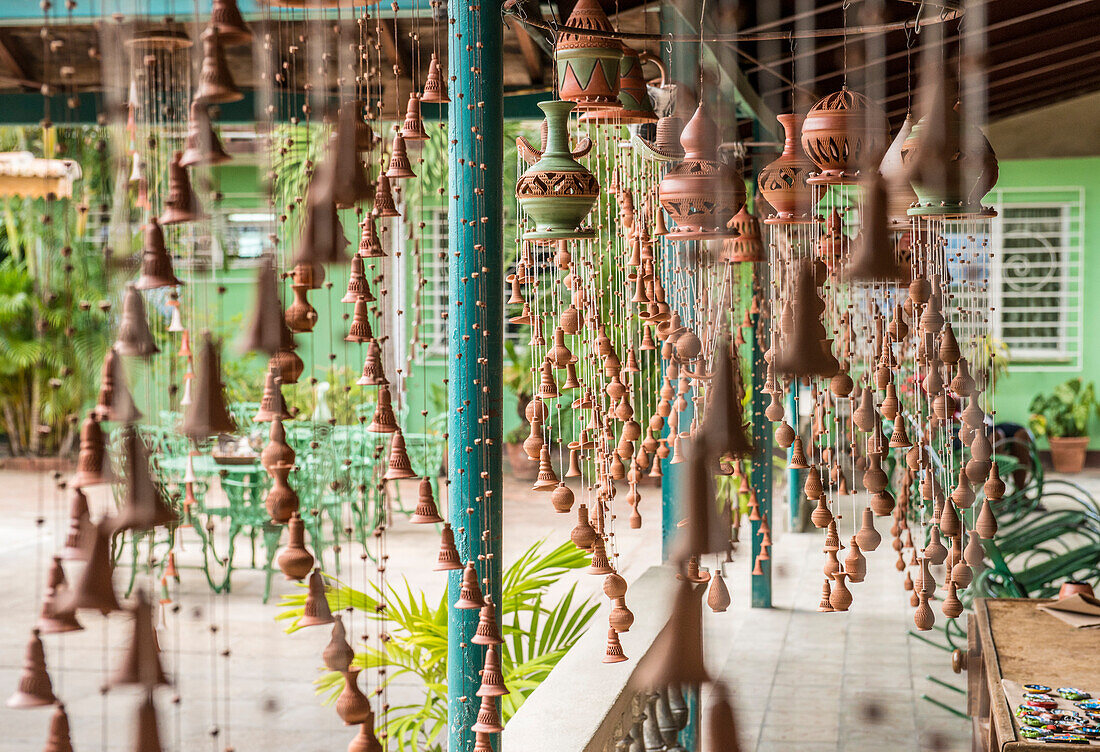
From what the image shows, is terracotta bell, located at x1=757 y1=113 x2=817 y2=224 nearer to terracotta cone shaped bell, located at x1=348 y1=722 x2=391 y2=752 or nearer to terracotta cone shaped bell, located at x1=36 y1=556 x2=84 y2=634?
terracotta cone shaped bell, located at x1=348 y1=722 x2=391 y2=752

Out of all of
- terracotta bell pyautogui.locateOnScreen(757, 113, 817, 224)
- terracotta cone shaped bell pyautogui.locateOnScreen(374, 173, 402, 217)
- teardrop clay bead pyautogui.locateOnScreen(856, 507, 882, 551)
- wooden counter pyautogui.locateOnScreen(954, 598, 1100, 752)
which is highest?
terracotta bell pyautogui.locateOnScreen(757, 113, 817, 224)

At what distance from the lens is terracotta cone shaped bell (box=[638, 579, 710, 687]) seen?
51 centimetres

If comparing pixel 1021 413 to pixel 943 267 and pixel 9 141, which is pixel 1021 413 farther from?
pixel 9 141

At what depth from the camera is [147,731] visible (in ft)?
2.00

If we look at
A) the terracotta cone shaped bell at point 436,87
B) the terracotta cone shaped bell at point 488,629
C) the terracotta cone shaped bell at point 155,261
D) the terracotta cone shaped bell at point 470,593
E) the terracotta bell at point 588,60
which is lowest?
the terracotta cone shaped bell at point 488,629

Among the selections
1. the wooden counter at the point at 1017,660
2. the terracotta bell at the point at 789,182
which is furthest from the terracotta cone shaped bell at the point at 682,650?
the wooden counter at the point at 1017,660

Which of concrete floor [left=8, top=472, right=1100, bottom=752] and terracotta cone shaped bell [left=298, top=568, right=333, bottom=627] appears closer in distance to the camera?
terracotta cone shaped bell [left=298, top=568, right=333, bottom=627]

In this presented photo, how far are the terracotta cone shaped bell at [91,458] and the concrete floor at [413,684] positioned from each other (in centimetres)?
218

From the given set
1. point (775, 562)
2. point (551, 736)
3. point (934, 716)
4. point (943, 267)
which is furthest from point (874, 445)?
point (775, 562)

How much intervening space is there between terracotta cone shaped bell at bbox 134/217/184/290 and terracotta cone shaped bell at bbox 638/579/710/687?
0.44m

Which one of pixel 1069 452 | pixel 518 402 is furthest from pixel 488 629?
pixel 1069 452

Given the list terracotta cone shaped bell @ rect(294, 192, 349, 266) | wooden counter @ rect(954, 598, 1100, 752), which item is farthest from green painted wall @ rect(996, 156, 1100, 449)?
terracotta cone shaped bell @ rect(294, 192, 349, 266)

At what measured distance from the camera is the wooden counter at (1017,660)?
215cm

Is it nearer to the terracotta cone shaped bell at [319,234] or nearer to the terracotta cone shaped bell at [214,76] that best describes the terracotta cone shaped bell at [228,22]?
the terracotta cone shaped bell at [214,76]
